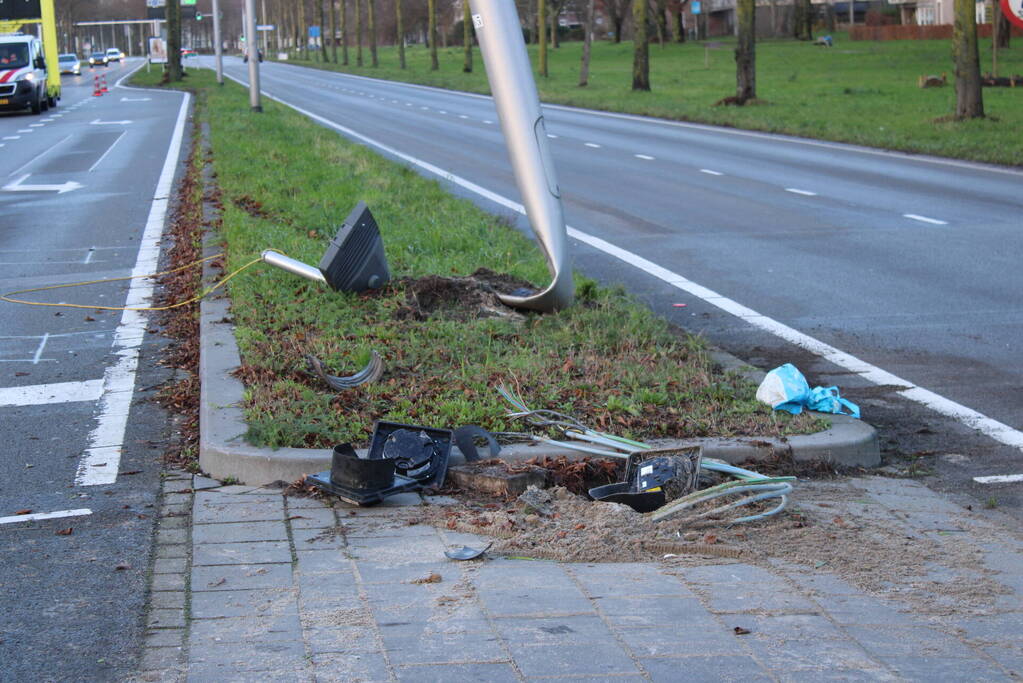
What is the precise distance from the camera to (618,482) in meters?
5.41

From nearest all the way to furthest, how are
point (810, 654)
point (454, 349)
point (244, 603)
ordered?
point (810, 654) → point (244, 603) → point (454, 349)

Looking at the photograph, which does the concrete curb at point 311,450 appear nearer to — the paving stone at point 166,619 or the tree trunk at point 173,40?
the paving stone at point 166,619

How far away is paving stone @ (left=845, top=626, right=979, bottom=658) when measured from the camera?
147 inches

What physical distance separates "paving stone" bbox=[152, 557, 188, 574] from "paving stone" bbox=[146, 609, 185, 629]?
360 millimetres

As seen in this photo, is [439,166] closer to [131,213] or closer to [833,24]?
[131,213]

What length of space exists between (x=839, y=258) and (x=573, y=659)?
28.0 ft

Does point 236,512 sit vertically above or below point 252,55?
below

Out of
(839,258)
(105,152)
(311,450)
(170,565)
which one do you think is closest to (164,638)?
(170,565)

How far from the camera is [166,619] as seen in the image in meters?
4.05

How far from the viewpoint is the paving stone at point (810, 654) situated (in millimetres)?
3615

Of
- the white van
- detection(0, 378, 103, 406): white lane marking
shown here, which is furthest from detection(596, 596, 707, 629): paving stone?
the white van

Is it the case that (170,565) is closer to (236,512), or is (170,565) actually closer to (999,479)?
(236,512)

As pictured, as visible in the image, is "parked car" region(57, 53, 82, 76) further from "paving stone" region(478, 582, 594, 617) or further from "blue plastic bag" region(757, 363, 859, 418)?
"paving stone" region(478, 582, 594, 617)

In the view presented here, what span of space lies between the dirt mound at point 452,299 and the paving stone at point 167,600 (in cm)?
396
